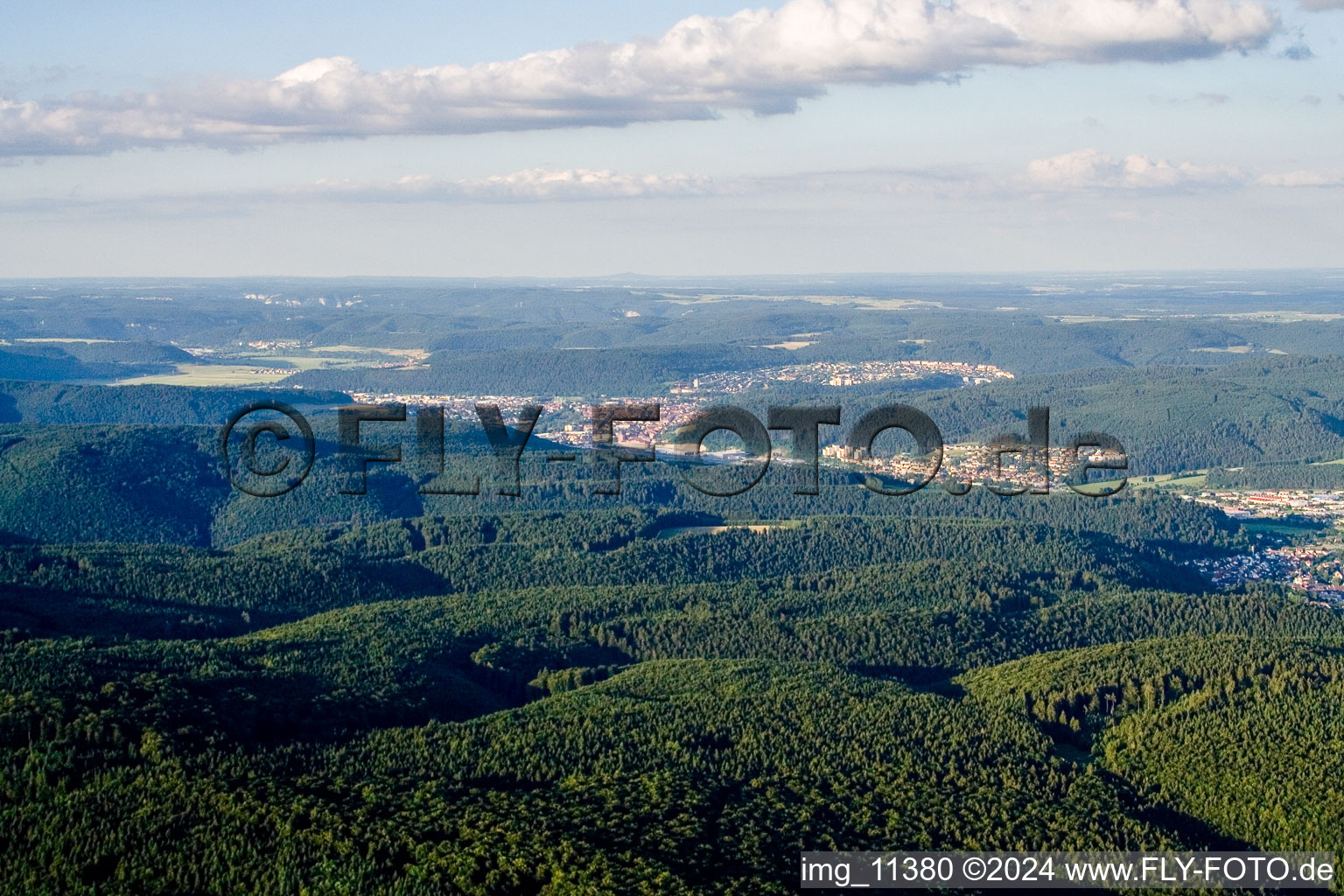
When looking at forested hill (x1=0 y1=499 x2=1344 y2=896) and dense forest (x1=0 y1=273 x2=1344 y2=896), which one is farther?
dense forest (x1=0 y1=273 x2=1344 y2=896)

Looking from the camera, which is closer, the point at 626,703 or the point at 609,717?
the point at 609,717

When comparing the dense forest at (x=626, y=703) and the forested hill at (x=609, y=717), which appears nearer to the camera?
the forested hill at (x=609, y=717)

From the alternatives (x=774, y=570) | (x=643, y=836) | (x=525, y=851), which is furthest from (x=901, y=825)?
(x=774, y=570)

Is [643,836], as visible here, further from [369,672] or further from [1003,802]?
[369,672]

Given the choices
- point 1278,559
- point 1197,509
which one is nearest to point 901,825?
point 1278,559

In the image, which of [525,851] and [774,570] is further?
[774,570]

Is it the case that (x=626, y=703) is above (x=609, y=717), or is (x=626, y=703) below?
below

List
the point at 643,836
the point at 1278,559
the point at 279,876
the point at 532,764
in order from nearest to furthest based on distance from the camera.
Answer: the point at 279,876
the point at 643,836
the point at 532,764
the point at 1278,559

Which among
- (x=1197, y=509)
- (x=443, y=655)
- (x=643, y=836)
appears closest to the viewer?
(x=643, y=836)

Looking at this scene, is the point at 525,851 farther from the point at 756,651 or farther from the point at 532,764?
the point at 756,651
